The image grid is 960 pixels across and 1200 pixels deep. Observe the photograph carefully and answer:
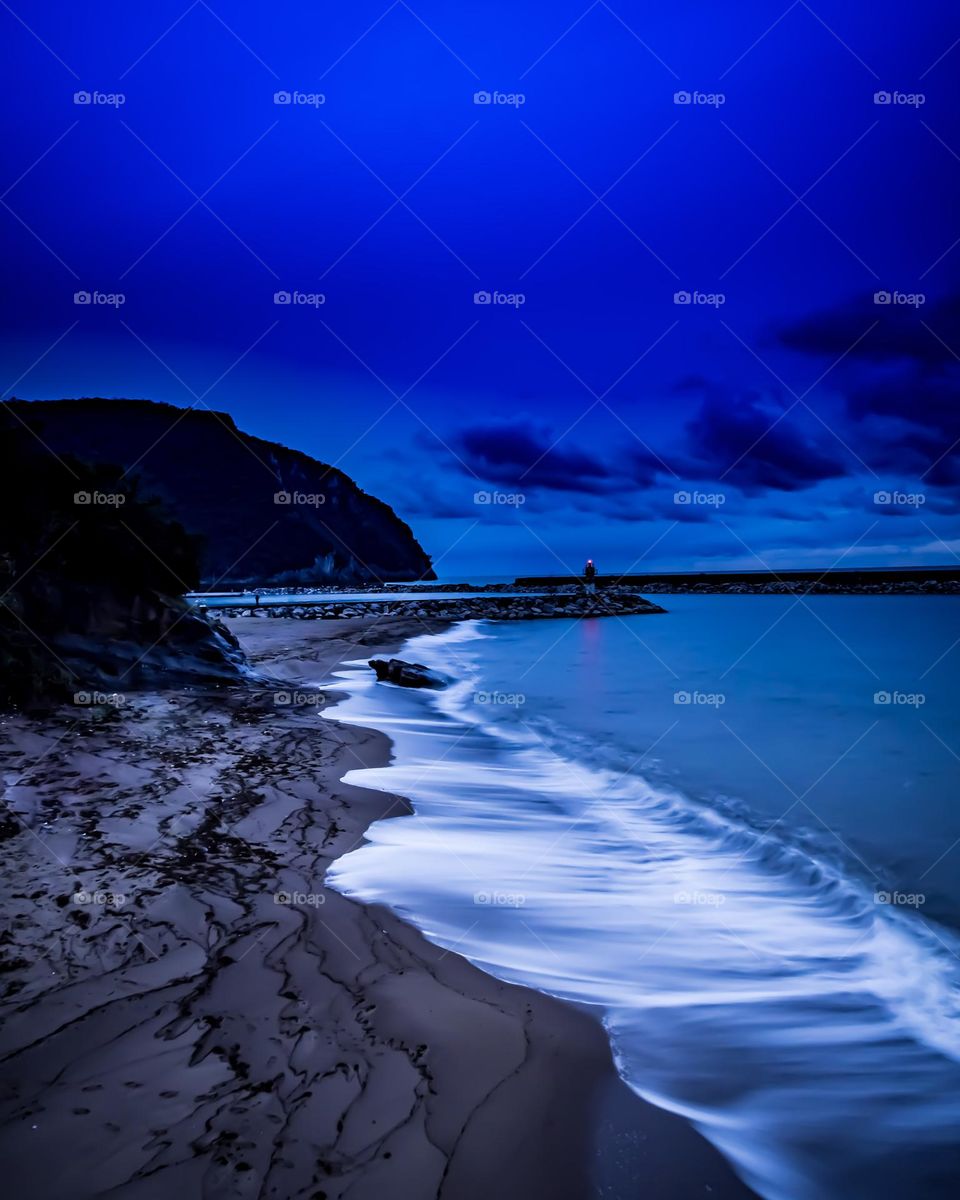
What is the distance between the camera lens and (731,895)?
501 cm

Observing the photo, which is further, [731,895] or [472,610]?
[472,610]

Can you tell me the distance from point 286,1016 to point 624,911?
95.2 inches

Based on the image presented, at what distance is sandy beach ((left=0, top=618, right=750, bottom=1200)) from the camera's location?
2.13 metres

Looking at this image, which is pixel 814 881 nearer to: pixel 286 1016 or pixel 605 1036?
pixel 605 1036

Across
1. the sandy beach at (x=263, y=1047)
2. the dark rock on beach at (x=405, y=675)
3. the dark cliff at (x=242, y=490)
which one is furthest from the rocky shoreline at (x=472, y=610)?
the dark cliff at (x=242, y=490)

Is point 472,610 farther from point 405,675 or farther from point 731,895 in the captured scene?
point 731,895

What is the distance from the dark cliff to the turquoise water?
8228 centimetres

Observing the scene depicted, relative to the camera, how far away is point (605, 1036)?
3.00 metres

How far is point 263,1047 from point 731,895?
3665mm

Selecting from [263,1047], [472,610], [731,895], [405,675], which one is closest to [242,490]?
[472,610]

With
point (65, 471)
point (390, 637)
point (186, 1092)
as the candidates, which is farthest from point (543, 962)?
point (390, 637)

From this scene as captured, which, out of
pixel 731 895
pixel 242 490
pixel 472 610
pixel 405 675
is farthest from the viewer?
pixel 242 490

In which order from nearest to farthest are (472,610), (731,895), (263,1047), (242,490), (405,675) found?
1. (263,1047)
2. (731,895)
3. (405,675)
4. (472,610)
5. (242,490)

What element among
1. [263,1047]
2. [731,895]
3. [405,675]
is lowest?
[263,1047]
